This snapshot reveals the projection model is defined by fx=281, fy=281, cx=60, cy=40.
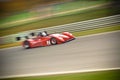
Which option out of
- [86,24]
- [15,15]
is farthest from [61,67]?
[15,15]

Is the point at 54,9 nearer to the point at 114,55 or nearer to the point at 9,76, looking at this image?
the point at 114,55

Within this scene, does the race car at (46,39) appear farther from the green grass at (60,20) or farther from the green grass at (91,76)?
the green grass at (91,76)

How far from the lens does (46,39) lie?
2553mm

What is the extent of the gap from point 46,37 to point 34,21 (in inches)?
7.4

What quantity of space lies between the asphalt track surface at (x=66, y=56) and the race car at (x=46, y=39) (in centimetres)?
4

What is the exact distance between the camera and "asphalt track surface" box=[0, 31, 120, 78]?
221cm

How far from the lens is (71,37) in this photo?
7.84 ft

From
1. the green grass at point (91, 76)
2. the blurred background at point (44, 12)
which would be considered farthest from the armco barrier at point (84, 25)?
the green grass at point (91, 76)

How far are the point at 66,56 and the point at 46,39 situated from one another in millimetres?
255

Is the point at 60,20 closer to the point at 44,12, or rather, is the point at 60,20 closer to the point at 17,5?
the point at 44,12

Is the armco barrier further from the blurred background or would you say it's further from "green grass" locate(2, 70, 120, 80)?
"green grass" locate(2, 70, 120, 80)

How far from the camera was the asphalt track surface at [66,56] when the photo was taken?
221 centimetres

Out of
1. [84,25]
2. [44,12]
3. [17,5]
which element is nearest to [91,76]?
[84,25]

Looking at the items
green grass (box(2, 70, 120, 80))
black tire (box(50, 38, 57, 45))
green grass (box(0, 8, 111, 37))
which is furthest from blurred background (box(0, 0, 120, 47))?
green grass (box(2, 70, 120, 80))
